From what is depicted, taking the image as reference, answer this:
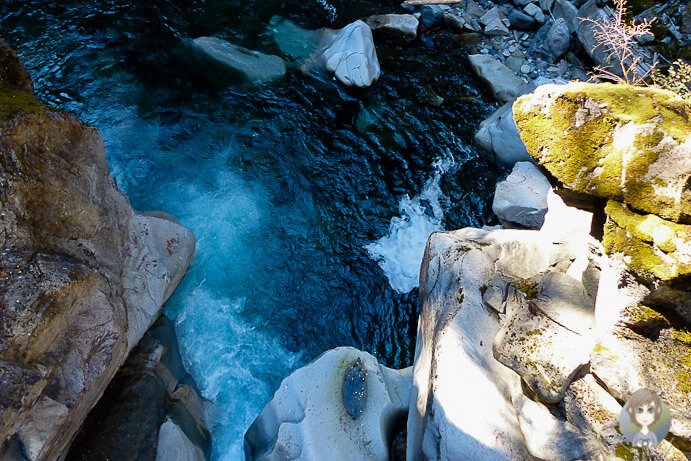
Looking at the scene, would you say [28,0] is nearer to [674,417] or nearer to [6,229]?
[6,229]

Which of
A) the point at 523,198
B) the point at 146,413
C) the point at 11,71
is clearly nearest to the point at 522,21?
the point at 523,198

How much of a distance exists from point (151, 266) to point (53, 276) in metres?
1.81

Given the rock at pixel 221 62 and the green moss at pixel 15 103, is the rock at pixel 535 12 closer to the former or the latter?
the rock at pixel 221 62

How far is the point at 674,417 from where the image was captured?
3268 millimetres

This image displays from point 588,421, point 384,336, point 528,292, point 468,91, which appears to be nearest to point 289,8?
point 468,91

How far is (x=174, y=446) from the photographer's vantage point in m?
4.81

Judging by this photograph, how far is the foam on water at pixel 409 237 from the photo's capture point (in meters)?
7.36

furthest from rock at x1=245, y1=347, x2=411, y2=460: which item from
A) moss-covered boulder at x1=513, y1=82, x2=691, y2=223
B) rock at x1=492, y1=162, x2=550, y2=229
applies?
rock at x1=492, y1=162, x2=550, y2=229

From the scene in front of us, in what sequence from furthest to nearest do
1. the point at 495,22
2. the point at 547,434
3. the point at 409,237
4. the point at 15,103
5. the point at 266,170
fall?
the point at 495,22, the point at 266,170, the point at 409,237, the point at 15,103, the point at 547,434

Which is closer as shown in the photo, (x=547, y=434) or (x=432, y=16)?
(x=547, y=434)

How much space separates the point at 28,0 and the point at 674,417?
13.8 metres

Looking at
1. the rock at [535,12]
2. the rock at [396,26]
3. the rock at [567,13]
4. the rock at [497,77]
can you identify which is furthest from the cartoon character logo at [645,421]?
the rock at [535,12]

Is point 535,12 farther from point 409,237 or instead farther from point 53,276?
point 53,276

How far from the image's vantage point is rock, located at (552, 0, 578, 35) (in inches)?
431
